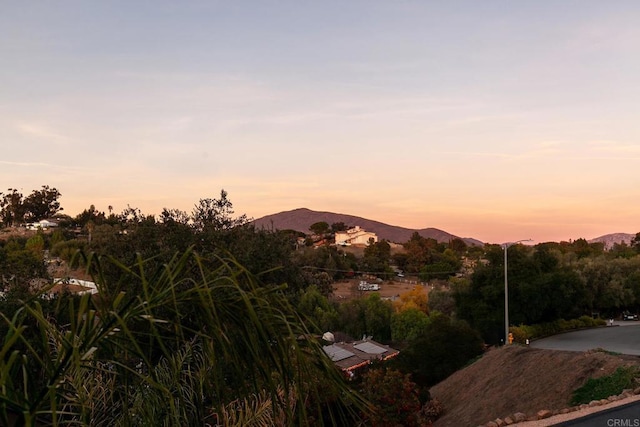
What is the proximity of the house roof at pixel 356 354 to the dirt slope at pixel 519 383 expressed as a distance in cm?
764

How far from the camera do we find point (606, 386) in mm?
18125

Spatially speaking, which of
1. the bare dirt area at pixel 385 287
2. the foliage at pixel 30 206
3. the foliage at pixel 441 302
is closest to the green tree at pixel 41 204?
the foliage at pixel 30 206

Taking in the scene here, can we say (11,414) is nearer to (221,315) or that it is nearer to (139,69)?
(221,315)

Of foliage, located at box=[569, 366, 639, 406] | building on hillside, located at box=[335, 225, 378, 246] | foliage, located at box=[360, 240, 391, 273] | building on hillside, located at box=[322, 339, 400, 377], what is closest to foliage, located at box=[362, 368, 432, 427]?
foliage, located at box=[569, 366, 639, 406]

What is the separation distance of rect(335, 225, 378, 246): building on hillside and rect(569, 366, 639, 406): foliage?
490 feet

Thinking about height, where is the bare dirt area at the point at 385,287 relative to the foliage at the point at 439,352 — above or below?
below

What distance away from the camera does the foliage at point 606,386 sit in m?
17.2

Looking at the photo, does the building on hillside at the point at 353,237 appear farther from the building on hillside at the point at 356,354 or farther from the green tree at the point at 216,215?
the green tree at the point at 216,215

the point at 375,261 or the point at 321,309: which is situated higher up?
the point at 375,261

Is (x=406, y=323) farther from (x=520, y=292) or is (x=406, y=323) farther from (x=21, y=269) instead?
(x=21, y=269)

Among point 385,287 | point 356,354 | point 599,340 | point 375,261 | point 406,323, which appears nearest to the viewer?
point 356,354

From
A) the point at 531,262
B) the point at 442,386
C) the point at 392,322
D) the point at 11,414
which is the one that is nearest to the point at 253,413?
the point at 11,414

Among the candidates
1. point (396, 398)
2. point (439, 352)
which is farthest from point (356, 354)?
point (396, 398)

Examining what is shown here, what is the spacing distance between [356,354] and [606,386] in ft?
69.6
